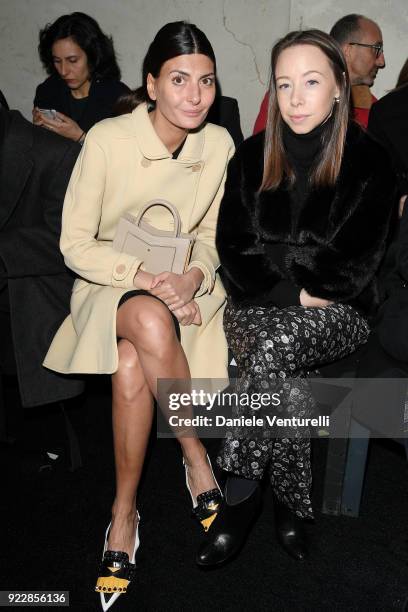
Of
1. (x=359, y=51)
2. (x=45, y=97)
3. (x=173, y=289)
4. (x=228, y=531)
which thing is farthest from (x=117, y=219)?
(x=45, y=97)

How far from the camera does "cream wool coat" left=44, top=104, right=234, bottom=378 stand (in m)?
2.10

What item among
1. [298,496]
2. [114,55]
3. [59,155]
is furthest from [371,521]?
[114,55]

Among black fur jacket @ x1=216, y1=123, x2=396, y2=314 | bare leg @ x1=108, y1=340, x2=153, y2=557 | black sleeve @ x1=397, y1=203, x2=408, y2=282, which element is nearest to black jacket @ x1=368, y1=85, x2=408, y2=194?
black fur jacket @ x1=216, y1=123, x2=396, y2=314

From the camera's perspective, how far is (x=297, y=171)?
219cm

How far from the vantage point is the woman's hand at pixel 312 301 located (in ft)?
6.95

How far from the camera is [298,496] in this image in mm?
2000

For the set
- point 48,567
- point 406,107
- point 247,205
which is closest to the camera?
point 48,567

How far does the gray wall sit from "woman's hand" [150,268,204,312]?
2063 mm

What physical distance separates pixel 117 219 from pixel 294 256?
62 cm

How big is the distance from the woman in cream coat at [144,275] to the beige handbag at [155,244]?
1.4 inches

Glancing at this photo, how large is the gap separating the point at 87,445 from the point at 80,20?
90.7 inches

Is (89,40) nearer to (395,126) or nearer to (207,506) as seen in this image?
(395,126)

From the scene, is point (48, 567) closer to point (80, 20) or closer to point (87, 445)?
point (87, 445)

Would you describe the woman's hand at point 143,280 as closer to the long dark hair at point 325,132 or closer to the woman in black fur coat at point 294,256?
the woman in black fur coat at point 294,256
